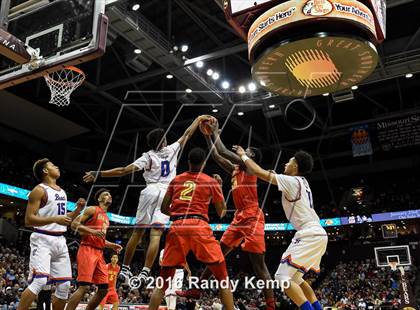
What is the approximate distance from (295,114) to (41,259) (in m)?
18.1

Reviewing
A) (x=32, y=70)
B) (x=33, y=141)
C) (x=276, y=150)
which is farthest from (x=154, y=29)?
(x=33, y=141)

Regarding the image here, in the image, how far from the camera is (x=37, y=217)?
17.0 ft

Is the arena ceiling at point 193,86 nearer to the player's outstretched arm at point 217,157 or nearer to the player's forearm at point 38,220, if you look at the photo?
the player's outstretched arm at point 217,157

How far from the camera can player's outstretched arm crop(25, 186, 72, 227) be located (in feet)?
16.3

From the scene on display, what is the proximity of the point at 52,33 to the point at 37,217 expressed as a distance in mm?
3113

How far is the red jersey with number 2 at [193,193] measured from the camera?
4.77 metres

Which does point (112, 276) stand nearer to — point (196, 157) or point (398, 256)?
point (196, 157)

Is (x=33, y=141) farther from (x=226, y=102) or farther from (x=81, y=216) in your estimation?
(x=81, y=216)

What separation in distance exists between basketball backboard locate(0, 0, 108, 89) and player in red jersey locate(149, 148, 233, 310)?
2581mm

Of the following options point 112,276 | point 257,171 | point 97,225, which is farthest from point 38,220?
point 112,276

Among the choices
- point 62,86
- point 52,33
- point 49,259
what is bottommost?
point 49,259

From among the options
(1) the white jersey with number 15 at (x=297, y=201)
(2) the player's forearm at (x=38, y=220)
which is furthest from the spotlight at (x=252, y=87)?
(2) the player's forearm at (x=38, y=220)

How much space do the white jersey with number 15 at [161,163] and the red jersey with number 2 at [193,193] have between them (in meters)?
1.30

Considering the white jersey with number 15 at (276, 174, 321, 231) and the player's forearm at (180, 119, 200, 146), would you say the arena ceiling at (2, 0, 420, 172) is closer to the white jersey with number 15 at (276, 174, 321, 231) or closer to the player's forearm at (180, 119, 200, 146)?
the player's forearm at (180, 119, 200, 146)
